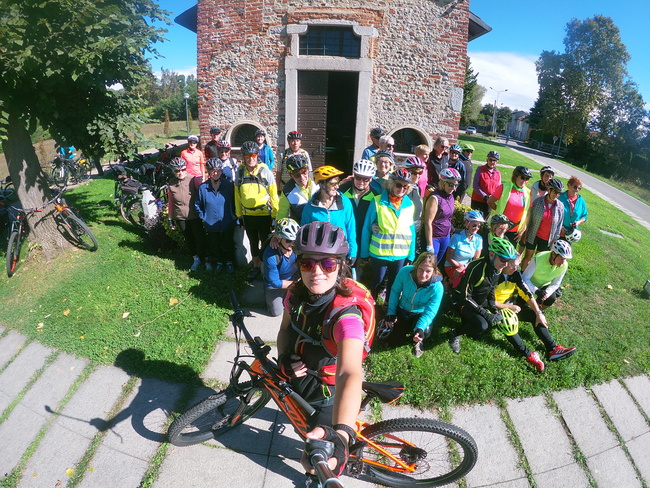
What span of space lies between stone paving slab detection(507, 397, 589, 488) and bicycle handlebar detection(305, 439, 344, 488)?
259cm

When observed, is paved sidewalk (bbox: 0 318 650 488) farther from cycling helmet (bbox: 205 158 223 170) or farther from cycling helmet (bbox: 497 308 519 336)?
cycling helmet (bbox: 205 158 223 170)

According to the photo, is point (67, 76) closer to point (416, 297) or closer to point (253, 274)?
point (253, 274)

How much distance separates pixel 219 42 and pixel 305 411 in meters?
9.30

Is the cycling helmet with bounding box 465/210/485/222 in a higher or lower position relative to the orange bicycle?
higher

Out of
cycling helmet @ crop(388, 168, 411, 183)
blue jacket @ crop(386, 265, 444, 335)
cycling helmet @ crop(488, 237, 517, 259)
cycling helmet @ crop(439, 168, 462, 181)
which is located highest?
cycling helmet @ crop(388, 168, 411, 183)

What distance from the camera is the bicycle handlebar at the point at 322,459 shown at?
144 cm

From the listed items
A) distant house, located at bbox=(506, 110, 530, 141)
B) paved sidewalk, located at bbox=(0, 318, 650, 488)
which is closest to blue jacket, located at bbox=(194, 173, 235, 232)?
paved sidewalk, located at bbox=(0, 318, 650, 488)

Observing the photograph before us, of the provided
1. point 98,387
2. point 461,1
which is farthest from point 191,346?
point 461,1

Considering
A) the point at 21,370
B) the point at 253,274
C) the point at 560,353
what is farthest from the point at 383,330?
the point at 21,370

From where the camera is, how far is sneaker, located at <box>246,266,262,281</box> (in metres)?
5.91

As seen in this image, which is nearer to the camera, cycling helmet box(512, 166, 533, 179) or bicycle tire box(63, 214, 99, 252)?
cycling helmet box(512, 166, 533, 179)

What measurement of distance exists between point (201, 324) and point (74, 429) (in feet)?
5.41

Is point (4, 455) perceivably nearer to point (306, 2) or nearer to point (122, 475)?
point (122, 475)

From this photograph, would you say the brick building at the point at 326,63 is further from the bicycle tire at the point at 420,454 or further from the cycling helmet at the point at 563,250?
the bicycle tire at the point at 420,454
